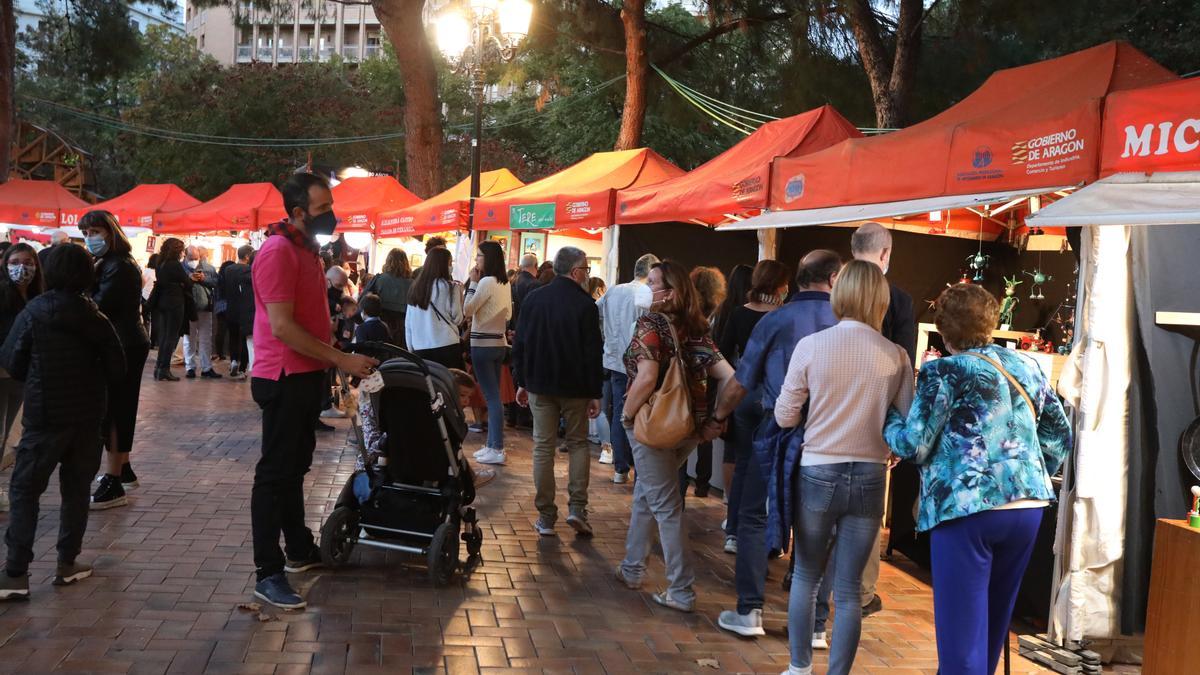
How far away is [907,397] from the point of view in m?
3.79

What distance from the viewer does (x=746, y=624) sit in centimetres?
485

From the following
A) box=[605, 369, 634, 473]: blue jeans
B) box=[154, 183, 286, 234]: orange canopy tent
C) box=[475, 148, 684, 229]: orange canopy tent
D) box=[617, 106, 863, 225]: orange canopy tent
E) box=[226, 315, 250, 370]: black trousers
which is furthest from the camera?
Result: box=[154, 183, 286, 234]: orange canopy tent

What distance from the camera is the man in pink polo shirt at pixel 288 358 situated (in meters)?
4.53

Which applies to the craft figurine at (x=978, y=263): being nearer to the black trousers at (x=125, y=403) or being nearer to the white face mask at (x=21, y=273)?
the black trousers at (x=125, y=403)

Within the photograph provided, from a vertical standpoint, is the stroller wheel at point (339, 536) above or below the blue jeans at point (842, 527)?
below

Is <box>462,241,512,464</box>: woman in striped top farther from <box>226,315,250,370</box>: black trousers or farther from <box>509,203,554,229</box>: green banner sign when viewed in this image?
<box>226,315,250,370</box>: black trousers

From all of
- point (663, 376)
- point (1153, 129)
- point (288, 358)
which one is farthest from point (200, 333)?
point (1153, 129)

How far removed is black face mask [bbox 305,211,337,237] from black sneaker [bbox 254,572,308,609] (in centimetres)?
159

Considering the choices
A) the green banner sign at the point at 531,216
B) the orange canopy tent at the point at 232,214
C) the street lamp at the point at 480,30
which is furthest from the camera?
the orange canopy tent at the point at 232,214

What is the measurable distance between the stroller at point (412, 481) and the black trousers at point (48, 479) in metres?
1.15

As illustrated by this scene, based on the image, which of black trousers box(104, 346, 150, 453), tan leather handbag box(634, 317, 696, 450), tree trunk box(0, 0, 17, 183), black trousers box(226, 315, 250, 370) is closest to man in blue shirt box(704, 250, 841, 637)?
tan leather handbag box(634, 317, 696, 450)

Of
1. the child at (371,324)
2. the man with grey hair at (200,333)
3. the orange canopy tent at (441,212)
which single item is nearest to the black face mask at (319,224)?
the child at (371,324)

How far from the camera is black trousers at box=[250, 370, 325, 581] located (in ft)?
15.3

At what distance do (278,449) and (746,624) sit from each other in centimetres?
232
